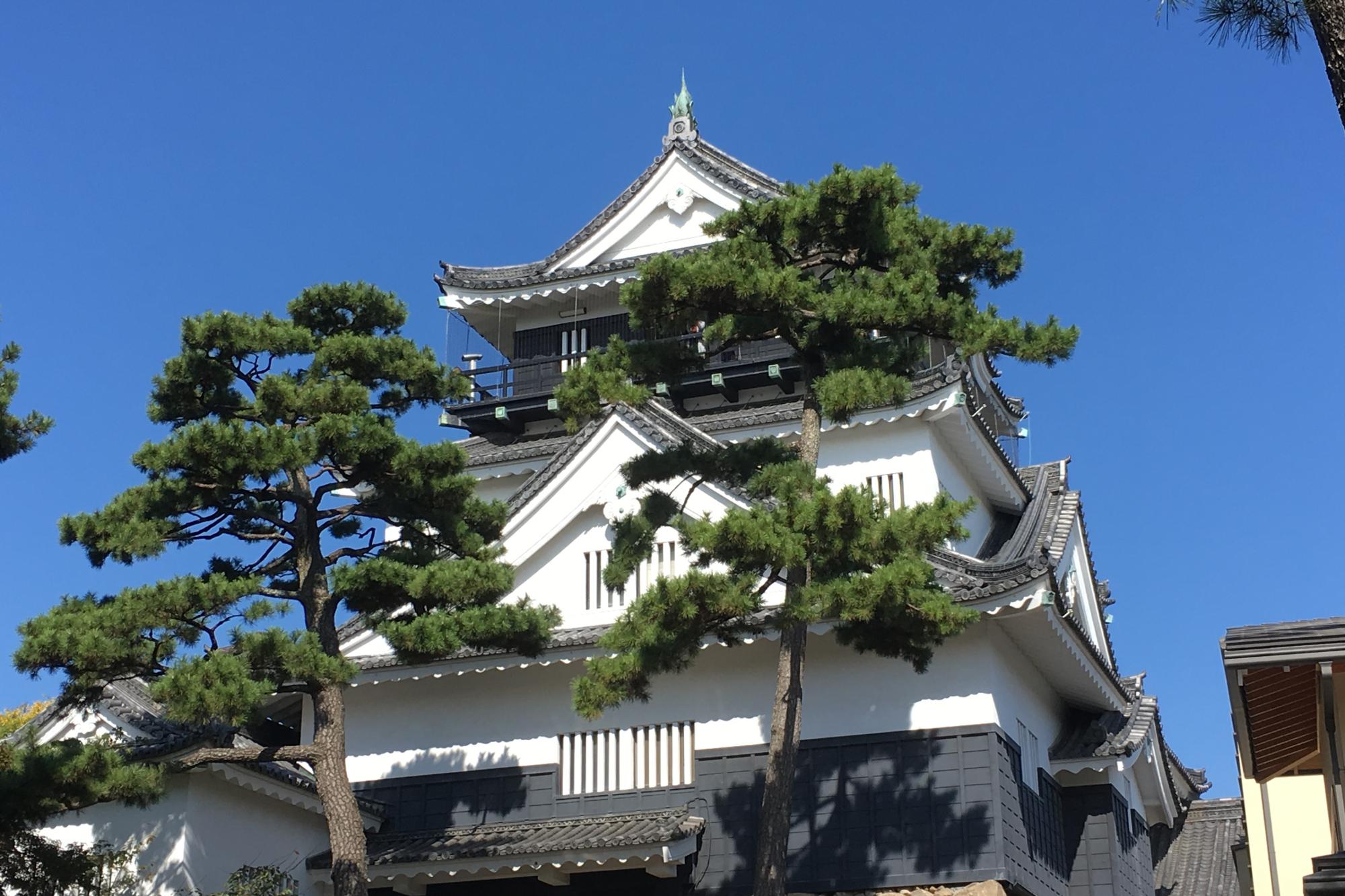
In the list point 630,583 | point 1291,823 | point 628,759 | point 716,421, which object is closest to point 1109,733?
point 1291,823

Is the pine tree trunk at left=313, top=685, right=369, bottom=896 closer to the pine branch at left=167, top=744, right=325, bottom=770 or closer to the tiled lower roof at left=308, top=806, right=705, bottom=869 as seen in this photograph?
the pine branch at left=167, top=744, right=325, bottom=770

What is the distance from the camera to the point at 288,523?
14258 millimetres

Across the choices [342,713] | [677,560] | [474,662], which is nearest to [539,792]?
[474,662]

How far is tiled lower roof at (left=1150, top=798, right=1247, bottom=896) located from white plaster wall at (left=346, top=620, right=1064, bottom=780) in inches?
251

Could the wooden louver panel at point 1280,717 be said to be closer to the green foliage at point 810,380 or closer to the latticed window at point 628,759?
the green foliage at point 810,380

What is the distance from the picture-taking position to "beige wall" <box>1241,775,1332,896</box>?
12.3 metres

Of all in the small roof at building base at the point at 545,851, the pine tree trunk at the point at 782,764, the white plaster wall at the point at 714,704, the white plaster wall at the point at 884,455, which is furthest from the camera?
the white plaster wall at the point at 884,455

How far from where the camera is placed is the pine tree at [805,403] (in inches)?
479

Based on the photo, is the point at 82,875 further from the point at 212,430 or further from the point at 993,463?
the point at 993,463

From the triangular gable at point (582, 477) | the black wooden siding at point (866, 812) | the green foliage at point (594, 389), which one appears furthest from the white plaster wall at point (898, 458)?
the green foliage at point (594, 389)

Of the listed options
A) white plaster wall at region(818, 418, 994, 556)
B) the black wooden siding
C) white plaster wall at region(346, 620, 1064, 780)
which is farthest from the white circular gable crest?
the black wooden siding

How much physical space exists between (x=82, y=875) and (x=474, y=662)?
4932 millimetres

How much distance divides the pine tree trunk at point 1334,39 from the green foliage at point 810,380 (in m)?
5.11

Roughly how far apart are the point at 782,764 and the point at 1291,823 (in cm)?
488
